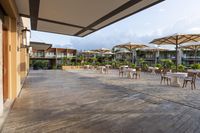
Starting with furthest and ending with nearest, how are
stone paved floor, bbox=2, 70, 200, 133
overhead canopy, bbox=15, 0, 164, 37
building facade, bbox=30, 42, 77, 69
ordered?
building facade, bbox=30, 42, 77, 69
overhead canopy, bbox=15, 0, 164, 37
stone paved floor, bbox=2, 70, 200, 133

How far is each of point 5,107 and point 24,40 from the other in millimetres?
2481

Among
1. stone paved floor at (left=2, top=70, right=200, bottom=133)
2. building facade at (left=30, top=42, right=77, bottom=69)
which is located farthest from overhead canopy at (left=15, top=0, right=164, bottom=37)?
building facade at (left=30, top=42, right=77, bottom=69)

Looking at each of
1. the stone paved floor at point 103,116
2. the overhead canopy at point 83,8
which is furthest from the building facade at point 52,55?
the stone paved floor at point 103,116

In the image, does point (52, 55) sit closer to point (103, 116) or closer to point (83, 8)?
point (83, 8)

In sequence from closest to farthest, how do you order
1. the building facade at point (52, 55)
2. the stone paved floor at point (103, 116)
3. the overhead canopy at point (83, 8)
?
1. the stone paved floor at point (103, 116)
2. the overhead canopy at point (83, 8)
3. the building facade at point (52, 55)

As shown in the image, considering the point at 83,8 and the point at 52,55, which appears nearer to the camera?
the point at 83,8

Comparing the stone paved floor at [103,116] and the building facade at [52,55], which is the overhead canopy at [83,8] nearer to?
the stone paved floor at [103,116]

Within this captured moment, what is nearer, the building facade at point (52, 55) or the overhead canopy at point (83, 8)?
the overhead canopy at point (83, 8)

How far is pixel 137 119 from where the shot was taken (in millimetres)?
3689

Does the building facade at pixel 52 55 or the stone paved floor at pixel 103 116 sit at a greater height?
the building facade at pixel 52 55

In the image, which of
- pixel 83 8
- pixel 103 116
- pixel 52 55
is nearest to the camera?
pixel 103 116

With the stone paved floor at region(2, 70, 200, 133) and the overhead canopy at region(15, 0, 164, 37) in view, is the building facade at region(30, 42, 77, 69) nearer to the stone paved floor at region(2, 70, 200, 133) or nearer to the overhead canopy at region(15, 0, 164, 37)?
the overhead canopy at region(15, 0, 164, 37)

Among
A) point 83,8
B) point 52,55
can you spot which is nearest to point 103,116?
point 83,8

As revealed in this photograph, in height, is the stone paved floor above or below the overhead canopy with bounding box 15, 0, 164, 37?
below
